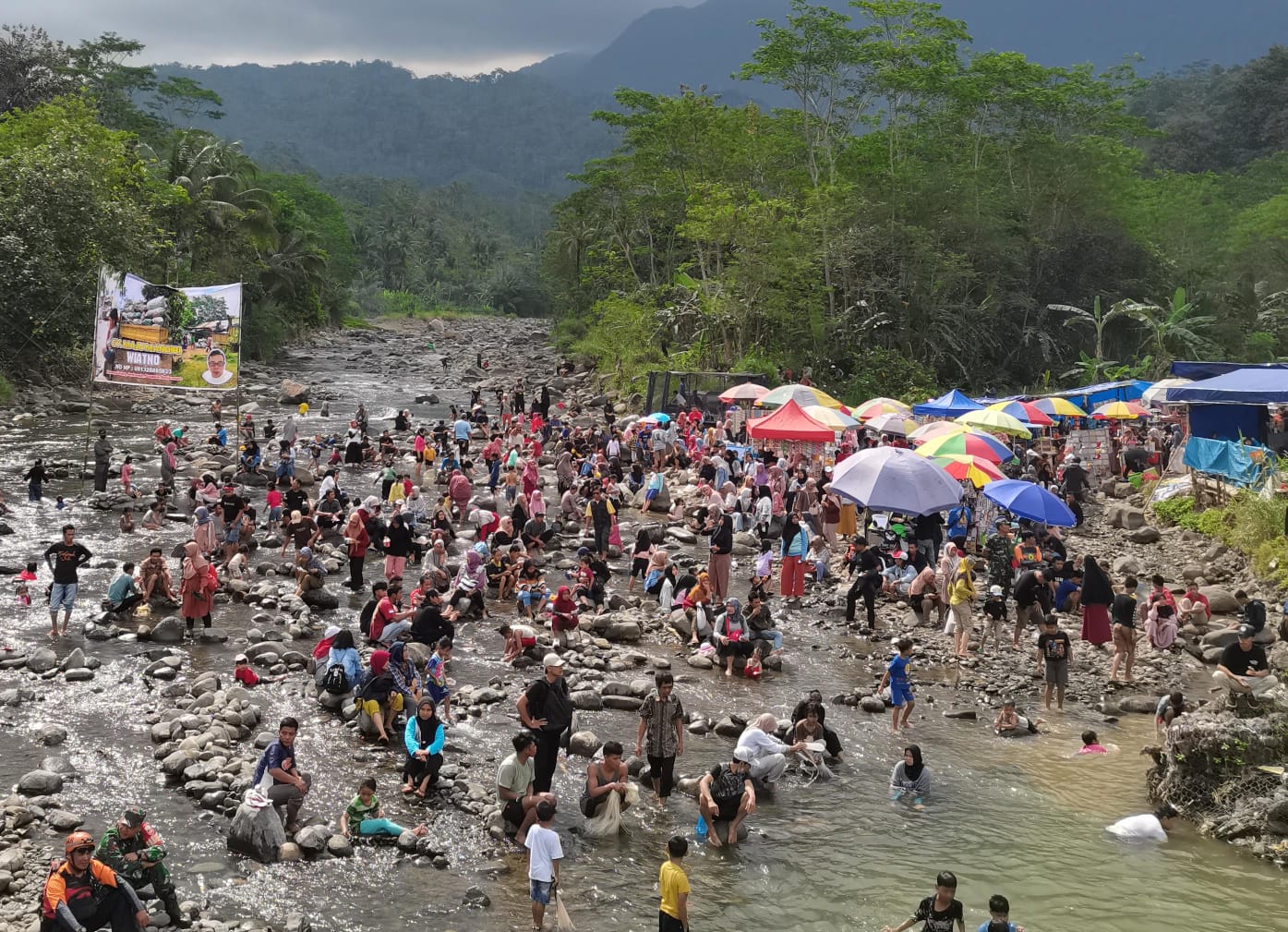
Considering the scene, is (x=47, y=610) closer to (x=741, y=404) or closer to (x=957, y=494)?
(x=957, y=494)

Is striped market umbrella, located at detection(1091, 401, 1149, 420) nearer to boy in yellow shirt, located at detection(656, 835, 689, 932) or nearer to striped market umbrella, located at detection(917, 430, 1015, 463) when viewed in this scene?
striped market umbrella, located at detection(917, 430, 1015, 463)

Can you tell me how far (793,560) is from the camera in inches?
660

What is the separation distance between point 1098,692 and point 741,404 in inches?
663

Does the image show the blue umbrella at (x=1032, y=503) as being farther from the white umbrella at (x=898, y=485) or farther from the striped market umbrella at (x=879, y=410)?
the striped market umbrella at (x=879, y=410)

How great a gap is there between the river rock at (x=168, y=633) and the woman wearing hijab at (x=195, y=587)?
0.14 meters

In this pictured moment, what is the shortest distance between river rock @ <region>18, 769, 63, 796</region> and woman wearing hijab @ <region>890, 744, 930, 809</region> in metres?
7.68

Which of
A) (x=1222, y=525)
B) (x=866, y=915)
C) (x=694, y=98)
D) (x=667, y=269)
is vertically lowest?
(x=866, y=915)

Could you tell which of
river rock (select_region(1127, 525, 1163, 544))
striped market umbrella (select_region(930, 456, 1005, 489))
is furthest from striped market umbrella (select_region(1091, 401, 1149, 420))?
striped market umbrella (select_region(930, 456, 1005, 489))

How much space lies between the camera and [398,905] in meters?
7.85

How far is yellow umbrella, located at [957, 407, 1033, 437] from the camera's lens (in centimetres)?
2088

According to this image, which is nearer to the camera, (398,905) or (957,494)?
(398,905)

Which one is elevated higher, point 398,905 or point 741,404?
point 741,404

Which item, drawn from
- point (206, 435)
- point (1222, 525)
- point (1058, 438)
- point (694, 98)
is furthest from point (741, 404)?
point (694, 98)

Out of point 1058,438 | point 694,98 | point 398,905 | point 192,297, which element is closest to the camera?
point 398,905
